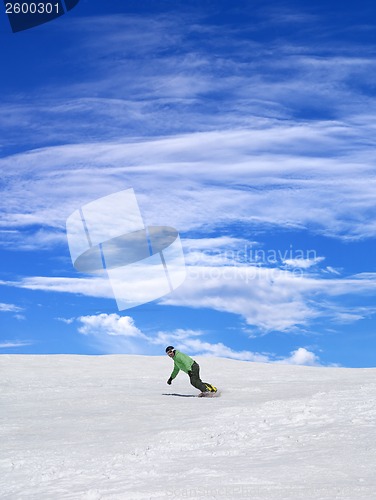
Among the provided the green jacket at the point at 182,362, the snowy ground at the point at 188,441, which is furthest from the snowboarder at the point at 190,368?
the snowy ground at the point at 188,441

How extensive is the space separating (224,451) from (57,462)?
2.50m

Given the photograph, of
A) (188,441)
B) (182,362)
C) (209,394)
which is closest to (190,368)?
(182,362)

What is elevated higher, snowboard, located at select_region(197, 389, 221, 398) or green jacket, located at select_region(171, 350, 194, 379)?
green jacket, located at select_region(171, 350, 194, 379)

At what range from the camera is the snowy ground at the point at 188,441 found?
25.7 ft

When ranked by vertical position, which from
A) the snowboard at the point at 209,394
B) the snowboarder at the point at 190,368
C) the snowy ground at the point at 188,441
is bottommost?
the snowy ground at the point at 188,441

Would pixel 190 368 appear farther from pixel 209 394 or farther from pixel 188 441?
pixel 188 441

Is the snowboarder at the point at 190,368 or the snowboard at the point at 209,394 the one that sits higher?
the snowboarder at the point at 190,368

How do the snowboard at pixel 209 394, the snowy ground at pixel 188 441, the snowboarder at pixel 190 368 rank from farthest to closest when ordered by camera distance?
the snowboarder at pixel 190 368 < the snowboard at pixel 209 394 < the snowy ground at pixel 188 441

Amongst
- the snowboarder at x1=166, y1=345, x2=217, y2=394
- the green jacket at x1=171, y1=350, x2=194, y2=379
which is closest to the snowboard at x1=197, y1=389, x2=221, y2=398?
the snowboarder at x1=166, y1=345, x2=217, y2=394

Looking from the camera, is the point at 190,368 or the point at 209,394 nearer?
the point at 209,394

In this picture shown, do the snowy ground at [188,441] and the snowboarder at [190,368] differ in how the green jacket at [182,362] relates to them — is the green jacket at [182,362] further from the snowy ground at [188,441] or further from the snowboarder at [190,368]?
the snowy ground at [188,441]

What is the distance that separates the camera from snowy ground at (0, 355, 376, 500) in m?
7.84

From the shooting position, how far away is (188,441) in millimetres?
10586

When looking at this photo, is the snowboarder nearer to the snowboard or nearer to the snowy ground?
the snowboard
